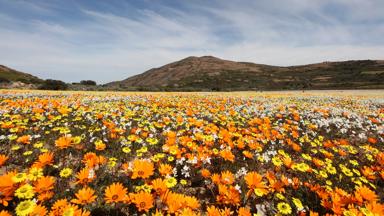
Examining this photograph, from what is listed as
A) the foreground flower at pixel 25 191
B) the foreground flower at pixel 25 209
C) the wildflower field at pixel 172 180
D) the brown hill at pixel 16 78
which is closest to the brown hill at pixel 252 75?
the brown hill at pixel 16 78

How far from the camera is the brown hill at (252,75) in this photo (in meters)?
102

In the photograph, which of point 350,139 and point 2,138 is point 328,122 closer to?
point 350,139

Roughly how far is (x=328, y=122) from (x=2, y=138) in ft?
31.3

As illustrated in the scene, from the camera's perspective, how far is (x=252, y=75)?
13025 centimetres

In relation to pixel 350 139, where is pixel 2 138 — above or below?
above

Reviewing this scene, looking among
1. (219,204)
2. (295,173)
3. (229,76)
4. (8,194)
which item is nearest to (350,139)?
(295,173)

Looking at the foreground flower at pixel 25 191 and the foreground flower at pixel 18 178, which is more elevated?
the foreground flower at pixel 18 178

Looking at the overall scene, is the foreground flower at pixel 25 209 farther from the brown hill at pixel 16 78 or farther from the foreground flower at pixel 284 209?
the brown hill at pixel 16 78

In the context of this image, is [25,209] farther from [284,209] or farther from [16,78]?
[16,78]

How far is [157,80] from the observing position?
148 m

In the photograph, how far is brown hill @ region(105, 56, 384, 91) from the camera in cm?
10243

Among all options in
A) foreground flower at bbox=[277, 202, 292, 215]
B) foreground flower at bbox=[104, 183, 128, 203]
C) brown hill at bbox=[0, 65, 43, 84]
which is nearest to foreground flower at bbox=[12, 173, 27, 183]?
foreground flower at bbox=[104, 183, 128, 203]

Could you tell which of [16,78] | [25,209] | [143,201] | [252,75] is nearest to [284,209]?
[143,201]

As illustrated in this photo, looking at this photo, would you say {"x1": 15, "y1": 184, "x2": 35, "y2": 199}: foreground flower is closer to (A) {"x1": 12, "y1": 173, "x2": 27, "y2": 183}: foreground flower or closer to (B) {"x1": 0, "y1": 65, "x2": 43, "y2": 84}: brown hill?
(A) {"x1": 12, "y1": 173, "x2": 27, "y2": 183}: foreground flower
